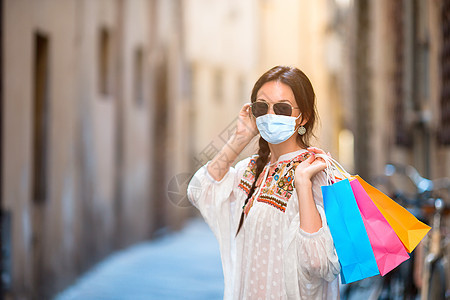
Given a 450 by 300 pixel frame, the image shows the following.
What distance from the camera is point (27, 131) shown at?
7.68 m

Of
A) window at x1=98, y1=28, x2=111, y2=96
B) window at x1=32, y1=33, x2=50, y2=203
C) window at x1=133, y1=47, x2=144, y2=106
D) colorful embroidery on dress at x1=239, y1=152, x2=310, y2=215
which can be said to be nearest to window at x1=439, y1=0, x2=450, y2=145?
colorful embroidery on dress at x1=239, y1=152, x2=310, y2=215

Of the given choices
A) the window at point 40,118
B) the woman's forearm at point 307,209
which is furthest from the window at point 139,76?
the woman's forearm at point 307,209

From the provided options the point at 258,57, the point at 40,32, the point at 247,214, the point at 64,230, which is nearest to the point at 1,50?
the point at 40,32

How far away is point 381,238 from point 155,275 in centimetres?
877

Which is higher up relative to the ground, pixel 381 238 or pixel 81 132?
pixel 81 132

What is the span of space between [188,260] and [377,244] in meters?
10.6

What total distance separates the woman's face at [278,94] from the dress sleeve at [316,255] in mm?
372

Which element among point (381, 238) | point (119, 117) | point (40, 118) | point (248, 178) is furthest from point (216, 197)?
point (119, 117)

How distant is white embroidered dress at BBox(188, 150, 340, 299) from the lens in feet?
6.79

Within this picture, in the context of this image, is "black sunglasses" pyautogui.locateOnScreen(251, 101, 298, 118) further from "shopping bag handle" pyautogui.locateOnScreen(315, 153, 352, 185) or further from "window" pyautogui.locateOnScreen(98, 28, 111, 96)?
"window" pyautogui.locateOnScreen(98, 28, 111, 96)

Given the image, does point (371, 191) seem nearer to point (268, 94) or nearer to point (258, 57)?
point (268, 94)

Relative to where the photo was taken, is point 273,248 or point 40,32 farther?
point 40,32

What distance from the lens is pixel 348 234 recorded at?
6.73ft

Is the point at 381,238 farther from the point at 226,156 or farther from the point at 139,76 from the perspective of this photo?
the point at 139,76
